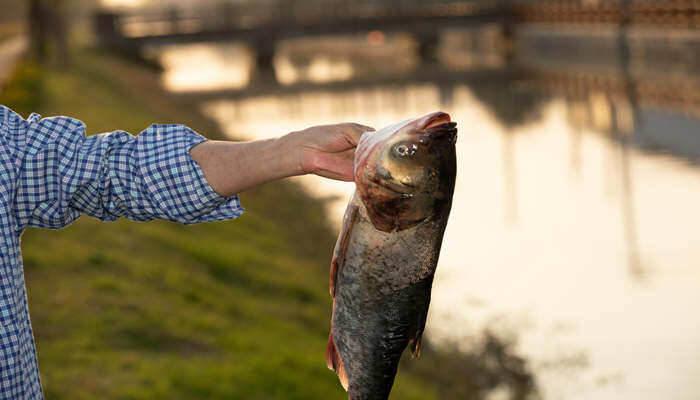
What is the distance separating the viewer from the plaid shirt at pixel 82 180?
2559mm

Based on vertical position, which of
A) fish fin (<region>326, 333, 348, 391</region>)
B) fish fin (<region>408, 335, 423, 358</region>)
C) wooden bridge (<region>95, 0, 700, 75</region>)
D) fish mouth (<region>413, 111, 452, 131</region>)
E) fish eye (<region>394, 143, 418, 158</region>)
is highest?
fish mouth (<region>413, 111, 452, 131</region>)

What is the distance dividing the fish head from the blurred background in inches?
166

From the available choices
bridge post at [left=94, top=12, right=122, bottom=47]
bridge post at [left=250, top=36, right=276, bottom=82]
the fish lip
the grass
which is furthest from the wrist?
bridge post at [left=250, top=36, right=276, bottom=82]

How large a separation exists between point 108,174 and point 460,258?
9397mm

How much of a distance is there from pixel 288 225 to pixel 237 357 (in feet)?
22.4

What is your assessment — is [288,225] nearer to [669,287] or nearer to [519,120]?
[669,287]

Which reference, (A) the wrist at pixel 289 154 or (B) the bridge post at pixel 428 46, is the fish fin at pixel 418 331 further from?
(B) the bridge post at pixel 428 46

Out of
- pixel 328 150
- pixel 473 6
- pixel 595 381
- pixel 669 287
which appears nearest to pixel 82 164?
pixel 328 150

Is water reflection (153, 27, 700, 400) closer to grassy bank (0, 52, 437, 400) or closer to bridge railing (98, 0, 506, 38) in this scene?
grassy bank (0, 52, 437, 400)

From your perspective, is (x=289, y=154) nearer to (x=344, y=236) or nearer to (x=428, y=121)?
(x=344, y=236)

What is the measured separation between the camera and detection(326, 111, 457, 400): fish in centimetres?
224

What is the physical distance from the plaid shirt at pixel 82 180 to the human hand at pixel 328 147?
0.31m

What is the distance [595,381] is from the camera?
812 cm

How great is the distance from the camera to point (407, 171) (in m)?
2.24
